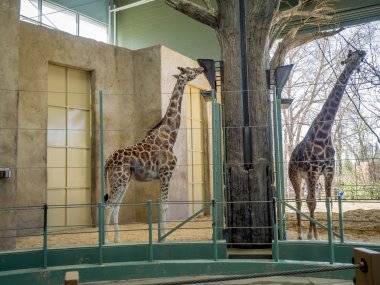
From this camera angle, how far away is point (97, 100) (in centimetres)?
895

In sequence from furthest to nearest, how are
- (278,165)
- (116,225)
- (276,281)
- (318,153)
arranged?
(318,153) → (116,225) → (278,165) → (276,281)

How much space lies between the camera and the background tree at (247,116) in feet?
19.2

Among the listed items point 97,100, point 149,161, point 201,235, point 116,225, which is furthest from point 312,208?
point 97,100

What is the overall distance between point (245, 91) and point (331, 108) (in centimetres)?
130

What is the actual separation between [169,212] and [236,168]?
10.9 feet

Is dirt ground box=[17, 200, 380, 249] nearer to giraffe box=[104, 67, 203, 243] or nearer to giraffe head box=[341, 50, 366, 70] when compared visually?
giraffe box=[104, 67, 203, 243]

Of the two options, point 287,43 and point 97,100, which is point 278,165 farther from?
point 287,43

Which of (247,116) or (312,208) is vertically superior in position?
(247,116)

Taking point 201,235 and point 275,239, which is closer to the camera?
point 275,239

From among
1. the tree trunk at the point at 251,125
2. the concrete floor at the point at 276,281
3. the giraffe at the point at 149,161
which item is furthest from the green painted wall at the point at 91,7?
the concrete floor at the point at 276,281

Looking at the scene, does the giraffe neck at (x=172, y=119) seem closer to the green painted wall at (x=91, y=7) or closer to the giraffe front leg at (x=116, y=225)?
the giraffe front leg at (x=116, y=225)

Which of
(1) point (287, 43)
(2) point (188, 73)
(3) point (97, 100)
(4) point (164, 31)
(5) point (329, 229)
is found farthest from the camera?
(4) point (164, 31)

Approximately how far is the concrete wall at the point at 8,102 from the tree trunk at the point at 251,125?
9.59 ft

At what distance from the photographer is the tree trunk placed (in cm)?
583
